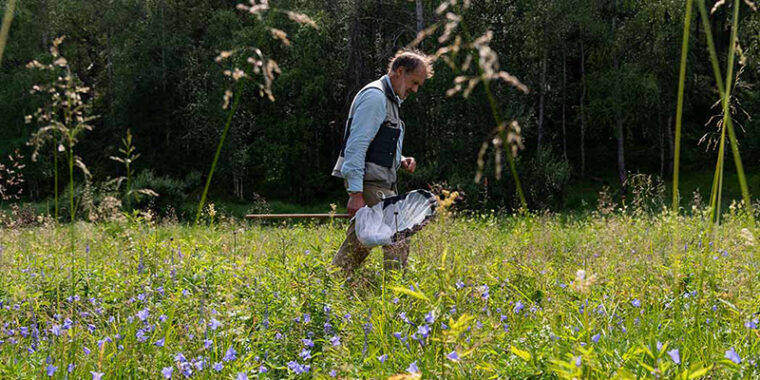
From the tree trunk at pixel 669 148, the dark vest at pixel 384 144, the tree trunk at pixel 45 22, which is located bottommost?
the tree trunk at pixel 669 148

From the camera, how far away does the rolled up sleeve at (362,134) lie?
164 inches

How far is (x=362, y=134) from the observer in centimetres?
418

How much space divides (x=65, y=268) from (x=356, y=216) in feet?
7.76

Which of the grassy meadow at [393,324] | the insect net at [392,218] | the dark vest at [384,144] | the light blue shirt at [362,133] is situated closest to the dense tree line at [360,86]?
the dark vest at [384,144]

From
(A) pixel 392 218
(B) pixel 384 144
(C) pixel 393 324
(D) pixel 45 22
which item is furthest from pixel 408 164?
(D) pixel 45 22

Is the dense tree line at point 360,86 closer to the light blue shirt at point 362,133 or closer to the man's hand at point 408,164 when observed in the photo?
the man's hand at point 408,164

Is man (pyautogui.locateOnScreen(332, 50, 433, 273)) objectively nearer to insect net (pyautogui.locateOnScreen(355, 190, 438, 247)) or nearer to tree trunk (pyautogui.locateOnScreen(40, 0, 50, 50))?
insect net (pyautogui.locateOnScreen(355, 190, 438, 247))

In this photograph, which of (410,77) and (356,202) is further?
(410,77)

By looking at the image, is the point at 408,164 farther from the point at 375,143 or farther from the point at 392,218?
the point at 392,218

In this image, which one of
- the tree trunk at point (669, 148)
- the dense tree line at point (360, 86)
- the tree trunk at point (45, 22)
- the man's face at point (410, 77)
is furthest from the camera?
the tree trunk at point (45, 22)

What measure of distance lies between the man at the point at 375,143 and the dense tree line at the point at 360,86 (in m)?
13.1

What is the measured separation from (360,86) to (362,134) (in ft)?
59.9

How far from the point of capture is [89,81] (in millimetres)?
37344

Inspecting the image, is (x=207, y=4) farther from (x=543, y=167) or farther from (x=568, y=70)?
(x=543, y=167)
